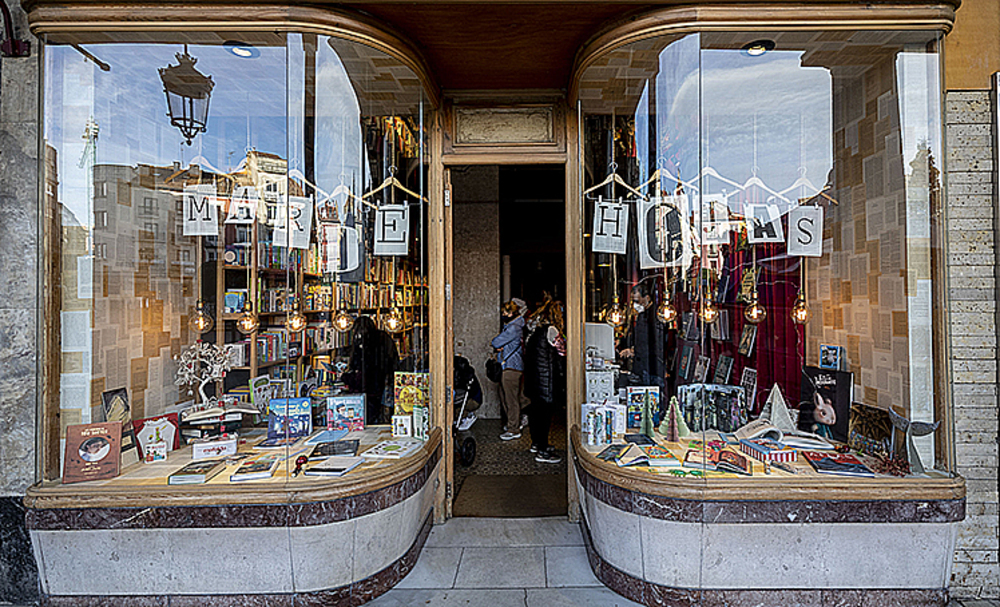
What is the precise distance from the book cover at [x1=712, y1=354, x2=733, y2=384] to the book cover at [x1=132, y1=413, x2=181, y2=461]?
3426 millimetres

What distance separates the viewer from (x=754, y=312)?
3.61 m

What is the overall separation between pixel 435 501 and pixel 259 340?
5.60 feet

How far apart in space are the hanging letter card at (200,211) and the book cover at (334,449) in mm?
1771

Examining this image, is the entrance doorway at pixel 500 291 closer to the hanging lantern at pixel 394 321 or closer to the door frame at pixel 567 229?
the door frame at pixel 567 229

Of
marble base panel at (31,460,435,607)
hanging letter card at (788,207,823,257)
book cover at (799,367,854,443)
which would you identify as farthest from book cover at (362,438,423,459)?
hanging letter card at (788,207,823,257)

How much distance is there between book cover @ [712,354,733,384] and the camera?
3.19 metres

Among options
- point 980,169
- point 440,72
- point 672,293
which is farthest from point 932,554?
point 440,72

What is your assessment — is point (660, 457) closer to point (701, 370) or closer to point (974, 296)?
point (701, 370)

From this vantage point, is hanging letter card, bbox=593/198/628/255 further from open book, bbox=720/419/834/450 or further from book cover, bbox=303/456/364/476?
book cover, bbox=303/456/364/476

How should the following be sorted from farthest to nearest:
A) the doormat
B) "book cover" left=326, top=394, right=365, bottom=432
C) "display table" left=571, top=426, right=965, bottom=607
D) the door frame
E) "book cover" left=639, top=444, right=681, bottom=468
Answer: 1. the doormat
2. the door frame
3. "book cover" left=326, top=394, right=365, bottom=432
4. "book cover" left=639, top=444, right=681, bottom=468
5. "display table" left=571, top=426, right=965, bottom=607

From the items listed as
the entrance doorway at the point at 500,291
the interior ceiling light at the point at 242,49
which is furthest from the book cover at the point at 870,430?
the interior ceiling light at the point at 242,49

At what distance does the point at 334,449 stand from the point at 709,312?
8.27 ft

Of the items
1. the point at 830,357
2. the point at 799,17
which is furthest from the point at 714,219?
the point at 830,357

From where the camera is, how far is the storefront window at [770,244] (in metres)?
2.76
